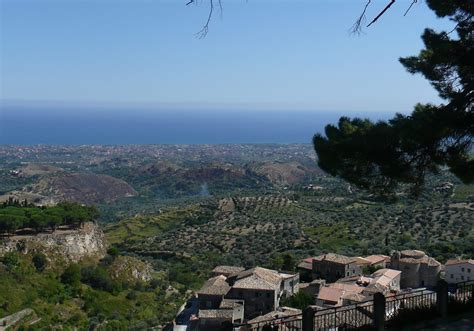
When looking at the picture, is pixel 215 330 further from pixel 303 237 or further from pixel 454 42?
pixel 303 237

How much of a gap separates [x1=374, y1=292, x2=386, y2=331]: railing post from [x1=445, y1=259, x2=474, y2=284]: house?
20548 mm

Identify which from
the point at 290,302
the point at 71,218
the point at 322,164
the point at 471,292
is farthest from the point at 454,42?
the point at 71,218

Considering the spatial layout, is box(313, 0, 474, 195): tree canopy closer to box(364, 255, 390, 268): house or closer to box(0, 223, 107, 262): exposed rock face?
box(364, 255, 390, 268): house

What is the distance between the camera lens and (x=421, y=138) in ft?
30.5

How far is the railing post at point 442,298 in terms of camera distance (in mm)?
9781

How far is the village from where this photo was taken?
22062 mm

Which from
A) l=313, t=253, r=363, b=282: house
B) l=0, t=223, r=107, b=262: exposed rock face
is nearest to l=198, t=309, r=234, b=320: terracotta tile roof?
l=313, t=253, r=363, b=282: house

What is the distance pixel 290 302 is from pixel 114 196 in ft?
293

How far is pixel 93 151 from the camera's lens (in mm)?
189125

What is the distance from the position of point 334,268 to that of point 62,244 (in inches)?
634

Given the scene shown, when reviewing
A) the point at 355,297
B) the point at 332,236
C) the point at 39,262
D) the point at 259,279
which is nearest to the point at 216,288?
the point at 259,279

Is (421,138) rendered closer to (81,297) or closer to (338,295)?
(338,295)

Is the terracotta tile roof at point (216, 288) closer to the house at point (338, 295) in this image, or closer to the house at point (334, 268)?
the house at point (338, 295)

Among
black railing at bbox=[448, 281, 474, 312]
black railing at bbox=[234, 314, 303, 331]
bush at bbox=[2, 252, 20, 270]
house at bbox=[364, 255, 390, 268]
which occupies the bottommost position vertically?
house at bbox=[364, 255, 390, 268]
